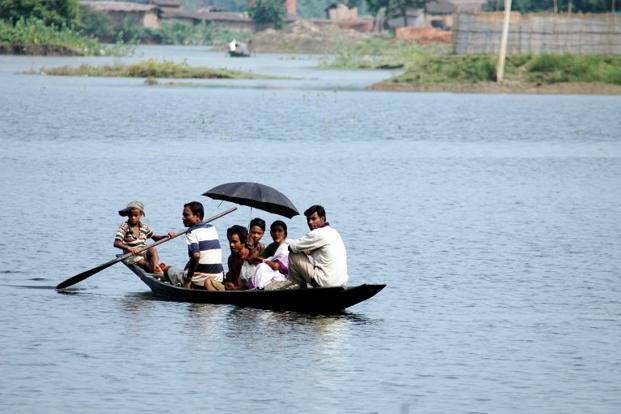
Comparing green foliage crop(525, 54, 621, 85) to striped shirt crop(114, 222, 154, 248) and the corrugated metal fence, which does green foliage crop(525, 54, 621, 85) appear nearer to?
the corrugated metal fence

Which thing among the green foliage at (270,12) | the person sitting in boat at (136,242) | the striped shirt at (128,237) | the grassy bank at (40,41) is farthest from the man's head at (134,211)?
the green foliage at (270,12)

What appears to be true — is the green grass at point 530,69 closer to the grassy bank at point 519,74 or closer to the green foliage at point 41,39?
the grassy bank at point 519,74

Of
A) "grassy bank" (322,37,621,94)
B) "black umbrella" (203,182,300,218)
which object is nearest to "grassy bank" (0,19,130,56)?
"grassy bank" (322,37,621,94)

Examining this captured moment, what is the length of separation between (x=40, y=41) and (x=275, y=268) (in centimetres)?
9659

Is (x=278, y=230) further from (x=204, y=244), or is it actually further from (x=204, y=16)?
(x=204, y=16)

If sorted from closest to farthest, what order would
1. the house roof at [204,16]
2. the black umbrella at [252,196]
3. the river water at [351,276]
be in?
the river water at [351,276] < the black umbrella at [252,196] < the house roof at [204,16]

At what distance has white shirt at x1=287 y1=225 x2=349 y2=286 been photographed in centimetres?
1772

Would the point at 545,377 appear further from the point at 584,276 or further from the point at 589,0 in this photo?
the point at 589,0

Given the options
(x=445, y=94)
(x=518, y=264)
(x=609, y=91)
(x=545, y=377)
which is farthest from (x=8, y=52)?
(x=545, y=377)

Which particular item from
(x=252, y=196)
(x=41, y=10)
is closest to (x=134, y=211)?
(x=252, y=196)

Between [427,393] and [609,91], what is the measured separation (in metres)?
65.2

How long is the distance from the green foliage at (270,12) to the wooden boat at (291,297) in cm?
15596

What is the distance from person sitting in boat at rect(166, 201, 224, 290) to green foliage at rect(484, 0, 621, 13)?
88.0 m

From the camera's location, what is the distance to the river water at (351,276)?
15.1 metres
